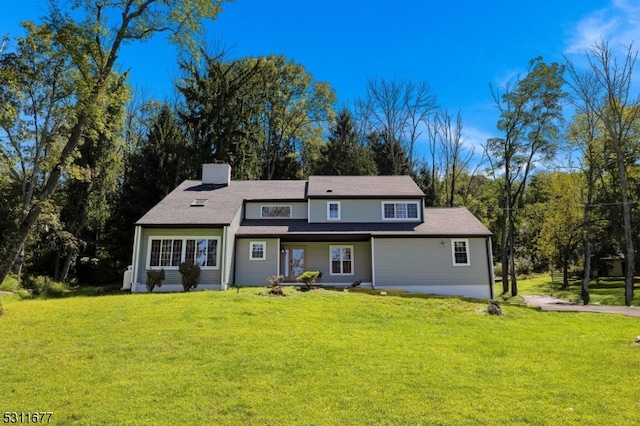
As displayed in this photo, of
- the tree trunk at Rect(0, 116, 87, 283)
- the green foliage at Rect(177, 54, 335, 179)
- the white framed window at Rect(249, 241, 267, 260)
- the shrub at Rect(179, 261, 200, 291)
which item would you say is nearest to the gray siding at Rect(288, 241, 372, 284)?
the white framed window at Rect(249, 241, 267, 260)

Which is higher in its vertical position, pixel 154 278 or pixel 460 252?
pixel 460 252

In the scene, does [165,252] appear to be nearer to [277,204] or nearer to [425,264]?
[277,204]

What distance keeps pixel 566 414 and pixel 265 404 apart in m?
4.30

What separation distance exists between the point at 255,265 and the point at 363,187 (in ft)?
25.7

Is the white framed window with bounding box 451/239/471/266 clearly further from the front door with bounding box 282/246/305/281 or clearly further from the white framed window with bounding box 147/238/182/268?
the white framed window with bounding box 147/238/182/268

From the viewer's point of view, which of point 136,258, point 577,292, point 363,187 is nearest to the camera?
point 136,258

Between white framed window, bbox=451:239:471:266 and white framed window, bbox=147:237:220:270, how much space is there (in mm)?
11375

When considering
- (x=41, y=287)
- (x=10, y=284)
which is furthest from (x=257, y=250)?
(x=10, y=284)

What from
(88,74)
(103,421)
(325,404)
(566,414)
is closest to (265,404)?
(325,404)

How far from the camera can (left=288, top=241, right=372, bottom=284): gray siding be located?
20.2m

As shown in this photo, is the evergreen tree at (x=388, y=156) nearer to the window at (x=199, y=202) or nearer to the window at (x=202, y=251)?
the window at (x=199, y=202)

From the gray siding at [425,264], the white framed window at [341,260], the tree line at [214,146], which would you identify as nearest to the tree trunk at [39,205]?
the tree line at [214,146]

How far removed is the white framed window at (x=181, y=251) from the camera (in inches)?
734

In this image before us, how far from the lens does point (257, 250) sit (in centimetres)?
1988
